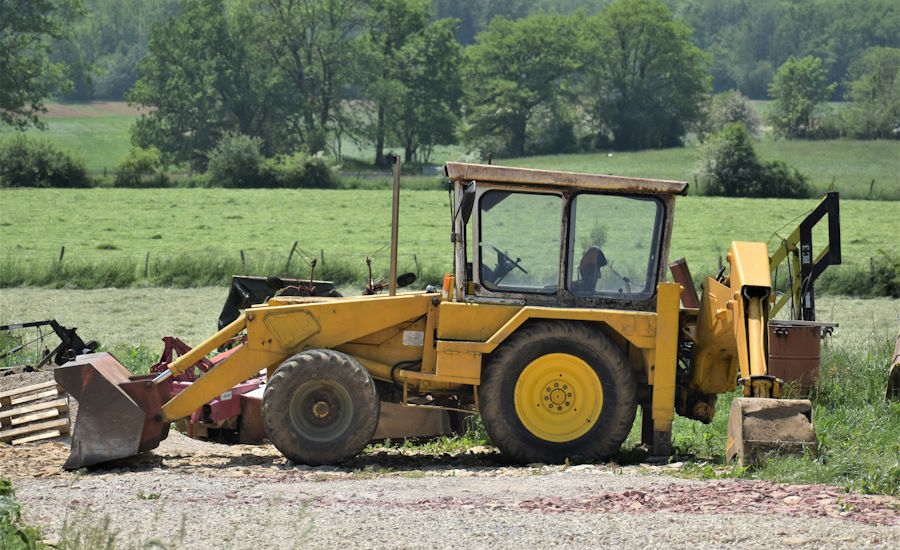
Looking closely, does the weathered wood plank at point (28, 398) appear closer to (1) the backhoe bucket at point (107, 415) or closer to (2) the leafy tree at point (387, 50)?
(1) the backhoe bucket at point (107, 415)

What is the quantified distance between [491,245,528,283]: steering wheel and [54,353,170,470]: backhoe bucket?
3.13 m

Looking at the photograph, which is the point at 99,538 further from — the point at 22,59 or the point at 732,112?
the point at 732,112

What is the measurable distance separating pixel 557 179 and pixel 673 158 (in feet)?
239

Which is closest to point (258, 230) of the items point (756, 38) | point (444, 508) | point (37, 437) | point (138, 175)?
point (138, 175)

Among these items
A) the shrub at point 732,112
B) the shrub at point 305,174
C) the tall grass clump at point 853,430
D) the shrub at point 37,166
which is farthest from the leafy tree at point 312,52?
the tall grass clump at point 853,430

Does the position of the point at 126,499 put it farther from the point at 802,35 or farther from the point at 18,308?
the point at 802,35

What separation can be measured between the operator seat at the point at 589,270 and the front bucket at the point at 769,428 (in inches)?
64.3

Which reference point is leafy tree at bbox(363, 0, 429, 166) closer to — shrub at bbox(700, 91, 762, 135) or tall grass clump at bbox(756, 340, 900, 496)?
shrub at bbox(700, 91, 762, 135)

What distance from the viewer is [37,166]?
62.0 meters

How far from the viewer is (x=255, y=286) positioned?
1337 cm

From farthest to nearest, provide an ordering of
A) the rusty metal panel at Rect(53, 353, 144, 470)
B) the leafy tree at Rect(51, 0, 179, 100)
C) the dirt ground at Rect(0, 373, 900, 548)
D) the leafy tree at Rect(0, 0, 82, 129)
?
the leafy tree at Rect(51, 0, 179, 100) < the leafy tree at Rect(0, 0, 82, 129) < the rusty metal panel at Rect(53, 353, 144, 470) < the dirt ground at Rect(0, 373, 900, 548)

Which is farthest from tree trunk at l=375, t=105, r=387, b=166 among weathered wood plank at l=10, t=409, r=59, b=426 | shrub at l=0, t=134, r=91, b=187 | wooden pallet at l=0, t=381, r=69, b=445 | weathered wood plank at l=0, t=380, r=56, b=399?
weathered wood plank at l=10, t=409, r=59, b=426

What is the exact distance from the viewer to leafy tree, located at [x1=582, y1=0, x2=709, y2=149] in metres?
95.5

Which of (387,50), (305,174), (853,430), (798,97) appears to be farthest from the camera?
(798,97)
